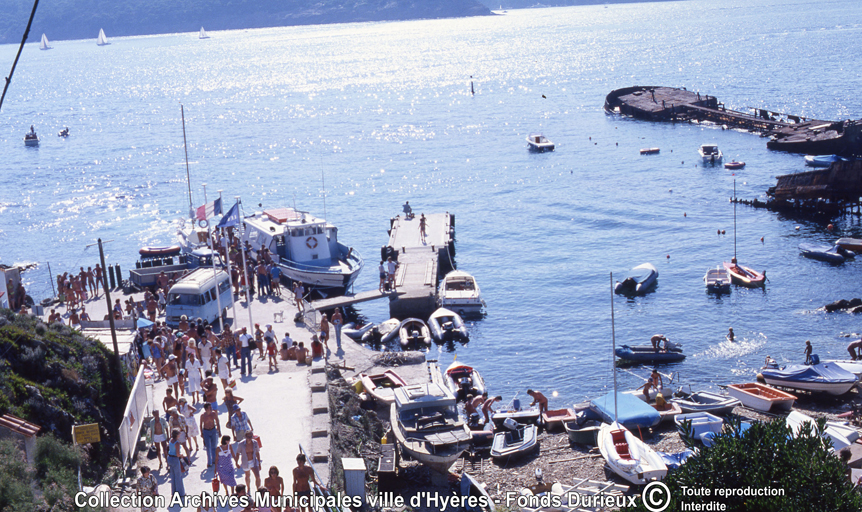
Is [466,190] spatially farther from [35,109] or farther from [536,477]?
[35,109]

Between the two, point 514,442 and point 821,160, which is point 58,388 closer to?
point 514,442

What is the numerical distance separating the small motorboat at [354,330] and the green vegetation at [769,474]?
2458 cm

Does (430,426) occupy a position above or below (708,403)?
above

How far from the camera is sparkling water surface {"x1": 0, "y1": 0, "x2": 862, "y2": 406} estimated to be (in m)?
38.4

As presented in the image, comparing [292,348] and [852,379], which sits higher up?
[292,348]

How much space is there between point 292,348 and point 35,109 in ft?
514

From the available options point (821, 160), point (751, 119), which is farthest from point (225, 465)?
point (751, 119)

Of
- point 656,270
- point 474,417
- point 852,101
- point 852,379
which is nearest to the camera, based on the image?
point 474,417

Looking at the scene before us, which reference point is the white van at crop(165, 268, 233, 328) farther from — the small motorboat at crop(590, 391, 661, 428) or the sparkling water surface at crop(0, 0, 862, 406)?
the small motorboat at crop(590, 391, 661, 428)

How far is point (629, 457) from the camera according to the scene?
2261cm

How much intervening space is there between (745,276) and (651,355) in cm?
1306

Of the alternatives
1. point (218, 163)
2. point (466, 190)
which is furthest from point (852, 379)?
point (218, 163)

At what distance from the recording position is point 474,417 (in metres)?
26.7

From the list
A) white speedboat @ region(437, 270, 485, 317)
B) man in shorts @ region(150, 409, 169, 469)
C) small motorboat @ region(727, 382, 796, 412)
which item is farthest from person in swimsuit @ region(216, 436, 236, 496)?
white speedboat @ region(437, 270, 485, 317)
